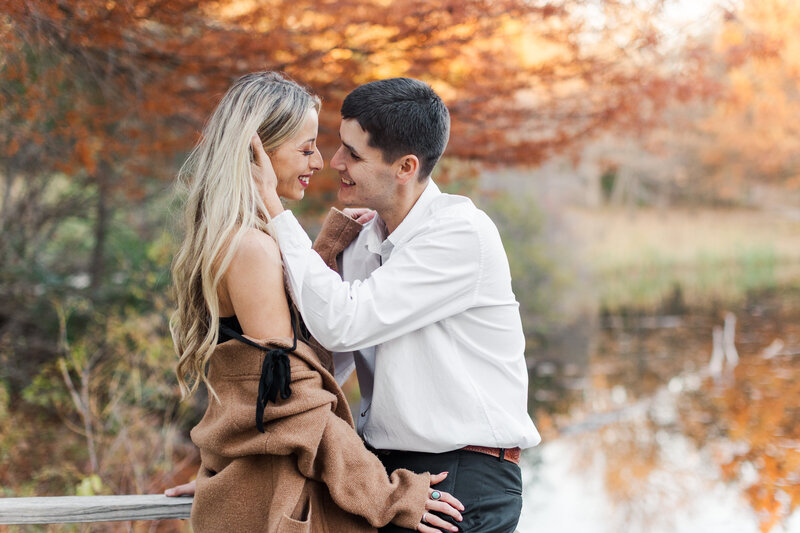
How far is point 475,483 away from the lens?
6.32 ft

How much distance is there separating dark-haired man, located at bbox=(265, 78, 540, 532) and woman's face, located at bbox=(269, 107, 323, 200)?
0.44 feet

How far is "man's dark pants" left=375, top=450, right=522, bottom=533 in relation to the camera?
1917 millimetres

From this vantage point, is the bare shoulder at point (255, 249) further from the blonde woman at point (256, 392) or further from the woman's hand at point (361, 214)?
the woman's hand at point (361, 214)

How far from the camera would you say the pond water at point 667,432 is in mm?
8133

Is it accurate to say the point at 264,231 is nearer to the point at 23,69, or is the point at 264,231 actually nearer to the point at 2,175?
the point at 23,69

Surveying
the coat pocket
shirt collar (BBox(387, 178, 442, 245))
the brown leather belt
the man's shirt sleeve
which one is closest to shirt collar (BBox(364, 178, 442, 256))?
shirt collar (BBox(387, 178, 442, 245))

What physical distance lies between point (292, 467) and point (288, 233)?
55 cm

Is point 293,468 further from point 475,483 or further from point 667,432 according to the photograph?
point 667,432

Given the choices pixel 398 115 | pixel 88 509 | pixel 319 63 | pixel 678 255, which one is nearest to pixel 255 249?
pixel 398 115

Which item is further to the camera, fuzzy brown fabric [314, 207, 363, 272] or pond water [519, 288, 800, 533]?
pond water [519, 288, 800, 533]

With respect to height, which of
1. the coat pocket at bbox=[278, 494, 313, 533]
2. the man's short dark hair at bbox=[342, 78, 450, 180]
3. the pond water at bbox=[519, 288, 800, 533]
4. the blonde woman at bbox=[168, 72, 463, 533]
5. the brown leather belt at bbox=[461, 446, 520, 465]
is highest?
the man's short dark hair at bbox=[342, 78, 450, 180]

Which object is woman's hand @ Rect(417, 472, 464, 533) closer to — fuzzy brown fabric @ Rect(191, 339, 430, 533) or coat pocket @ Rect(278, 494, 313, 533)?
fuzzy brown fabric @ Rect(191, 339, 430, 533)

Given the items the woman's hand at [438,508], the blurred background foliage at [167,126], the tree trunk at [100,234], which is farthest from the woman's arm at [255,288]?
the tree trunk at [100,234]

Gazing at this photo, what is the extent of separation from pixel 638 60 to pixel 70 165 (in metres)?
4.58
